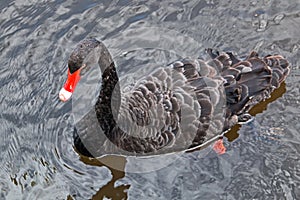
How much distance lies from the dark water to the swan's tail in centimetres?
19

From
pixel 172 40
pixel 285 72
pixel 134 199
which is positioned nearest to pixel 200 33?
pixel 172 40

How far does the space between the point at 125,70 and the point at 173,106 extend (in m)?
1.01

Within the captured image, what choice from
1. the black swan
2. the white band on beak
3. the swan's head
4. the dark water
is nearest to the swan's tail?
the black swan

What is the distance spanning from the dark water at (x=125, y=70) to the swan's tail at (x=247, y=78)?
7.5 inches

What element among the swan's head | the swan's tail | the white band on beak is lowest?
the swan's tail

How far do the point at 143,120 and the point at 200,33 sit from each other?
5.13ft

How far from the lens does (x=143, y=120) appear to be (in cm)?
518

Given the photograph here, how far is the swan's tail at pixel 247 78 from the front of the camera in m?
5.43

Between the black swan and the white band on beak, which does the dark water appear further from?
the white band on beak

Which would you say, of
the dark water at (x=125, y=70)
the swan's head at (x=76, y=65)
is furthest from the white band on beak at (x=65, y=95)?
the dark water at (x=125, y=70)

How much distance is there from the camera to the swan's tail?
5.43 m

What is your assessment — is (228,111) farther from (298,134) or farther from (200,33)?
(200,33)

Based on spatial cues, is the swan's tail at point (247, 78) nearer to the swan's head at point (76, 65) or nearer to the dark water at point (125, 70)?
the dark water at point (125, 70)

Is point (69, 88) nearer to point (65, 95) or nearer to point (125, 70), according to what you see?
point (65, 95)
